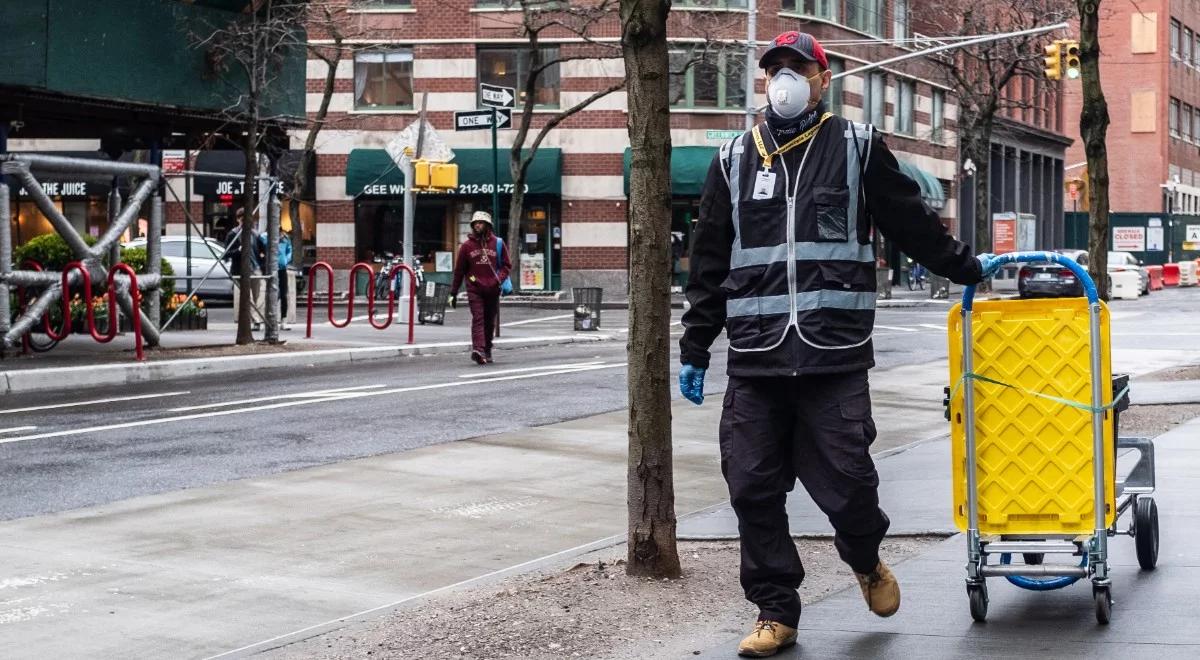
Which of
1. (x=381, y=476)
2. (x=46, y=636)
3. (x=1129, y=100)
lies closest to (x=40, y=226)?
(x=381, y=476)

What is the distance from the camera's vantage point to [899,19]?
53.7m

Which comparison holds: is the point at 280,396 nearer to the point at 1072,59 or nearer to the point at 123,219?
the point at 123,219

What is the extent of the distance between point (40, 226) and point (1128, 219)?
1712 inches

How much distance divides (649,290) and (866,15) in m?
46.5

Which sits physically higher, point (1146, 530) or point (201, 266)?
point (201, 266)

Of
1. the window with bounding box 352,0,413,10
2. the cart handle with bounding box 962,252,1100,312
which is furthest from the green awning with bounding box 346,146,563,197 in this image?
the cart handle with bounding box 962,252,1100,312

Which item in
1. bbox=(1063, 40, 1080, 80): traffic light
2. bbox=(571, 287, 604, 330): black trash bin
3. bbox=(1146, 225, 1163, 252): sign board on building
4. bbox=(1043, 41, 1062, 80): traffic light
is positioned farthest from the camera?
bbox=(1146, 225, 1163, 252): sign board on building

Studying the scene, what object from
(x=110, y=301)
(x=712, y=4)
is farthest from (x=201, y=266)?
(x=110, y=301)

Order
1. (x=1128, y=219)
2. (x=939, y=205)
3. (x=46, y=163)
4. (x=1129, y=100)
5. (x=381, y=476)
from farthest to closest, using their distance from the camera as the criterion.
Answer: (x=1129, y=100) < (x=1128, y=219) < (x=939, y=205) < (x=46, y=163) < (x=381, y=476)

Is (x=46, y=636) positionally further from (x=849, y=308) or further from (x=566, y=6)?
(x=566, y=6)

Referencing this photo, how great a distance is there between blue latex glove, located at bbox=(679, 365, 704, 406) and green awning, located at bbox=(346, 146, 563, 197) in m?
38.6

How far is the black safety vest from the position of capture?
5.23 metres

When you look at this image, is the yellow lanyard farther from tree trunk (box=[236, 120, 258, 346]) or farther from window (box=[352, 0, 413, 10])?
window (box=[352, 0, 413, 10])

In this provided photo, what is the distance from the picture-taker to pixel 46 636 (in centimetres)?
593
